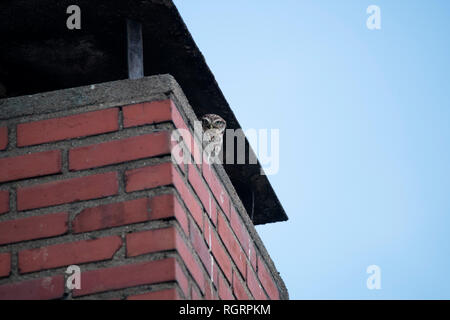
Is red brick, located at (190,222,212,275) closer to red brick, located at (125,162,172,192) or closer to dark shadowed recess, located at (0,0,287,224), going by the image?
red brick, located at (125,162,172,192)

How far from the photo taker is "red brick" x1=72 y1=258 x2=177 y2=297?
2.50m

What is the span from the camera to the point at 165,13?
3.33m

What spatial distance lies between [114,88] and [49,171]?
34 centimetres

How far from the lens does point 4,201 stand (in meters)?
2.73

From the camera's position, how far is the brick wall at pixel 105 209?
254cm

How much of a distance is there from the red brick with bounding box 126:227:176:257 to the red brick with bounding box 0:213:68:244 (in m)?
0.21

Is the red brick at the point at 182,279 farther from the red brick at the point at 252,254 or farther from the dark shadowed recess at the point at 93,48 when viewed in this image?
the dark shadowed recess at the point at 93,48

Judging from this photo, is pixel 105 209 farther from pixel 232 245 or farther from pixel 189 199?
pixel 232 245

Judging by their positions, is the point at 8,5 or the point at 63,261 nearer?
the point at 63,261

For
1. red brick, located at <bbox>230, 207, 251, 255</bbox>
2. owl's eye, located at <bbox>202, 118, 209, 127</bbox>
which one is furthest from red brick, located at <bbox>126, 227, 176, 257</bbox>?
owl's eye, located at <bbox>202, 118, 209, 127</bbox>

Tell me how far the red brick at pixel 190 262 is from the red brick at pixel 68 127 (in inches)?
17.2

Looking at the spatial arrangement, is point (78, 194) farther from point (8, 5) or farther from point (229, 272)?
point (8, 5)

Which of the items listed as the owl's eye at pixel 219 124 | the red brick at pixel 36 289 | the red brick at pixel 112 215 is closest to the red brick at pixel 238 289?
the red brick at pixel 112 215
